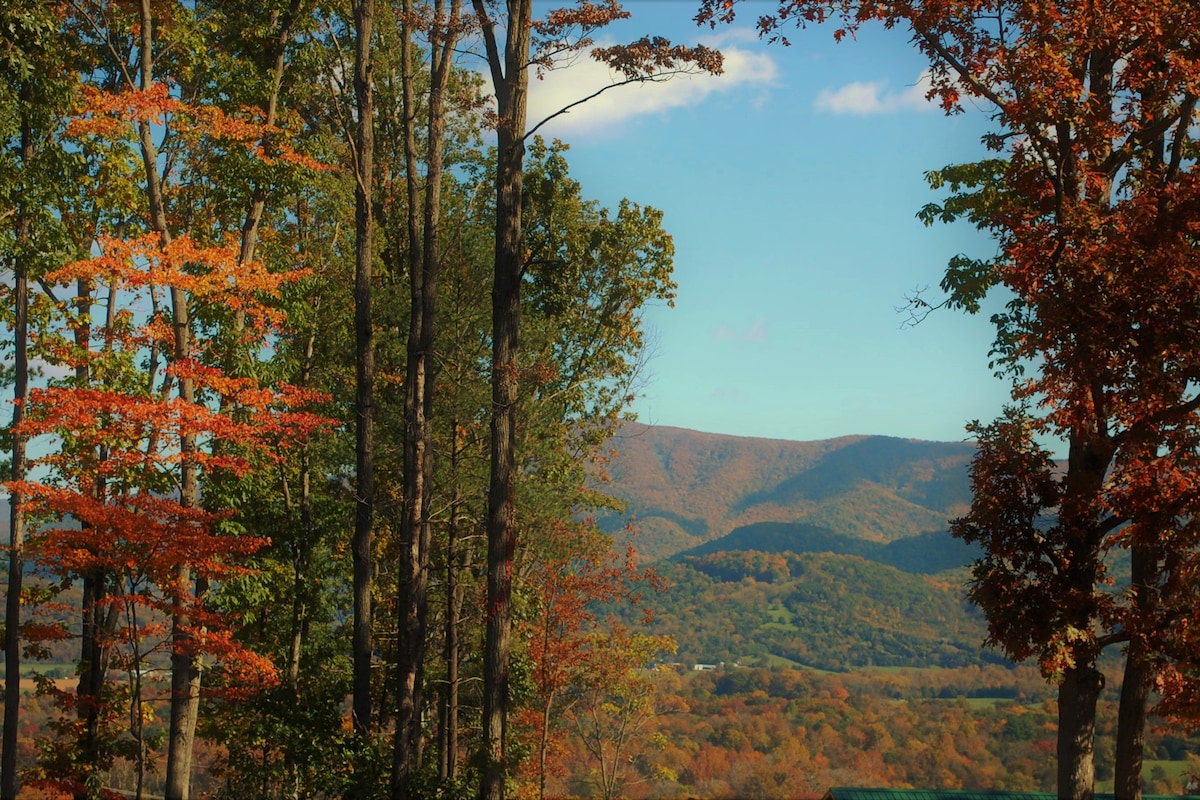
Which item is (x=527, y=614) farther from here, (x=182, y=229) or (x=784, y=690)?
(x=784, y=690)

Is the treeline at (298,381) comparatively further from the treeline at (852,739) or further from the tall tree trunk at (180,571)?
Answer: the treeline at (852,739)

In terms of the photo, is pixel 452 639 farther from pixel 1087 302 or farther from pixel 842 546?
pixel 842 546

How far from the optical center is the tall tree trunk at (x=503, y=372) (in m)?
10.9

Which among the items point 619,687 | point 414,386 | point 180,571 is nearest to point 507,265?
point 414,386

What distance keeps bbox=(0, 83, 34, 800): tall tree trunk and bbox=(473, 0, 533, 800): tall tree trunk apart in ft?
26.5

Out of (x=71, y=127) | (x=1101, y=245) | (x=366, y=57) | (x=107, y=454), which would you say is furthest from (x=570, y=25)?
(x=107, y=454)

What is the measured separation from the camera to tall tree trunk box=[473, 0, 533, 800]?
428 inches

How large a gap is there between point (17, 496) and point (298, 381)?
5614 mm

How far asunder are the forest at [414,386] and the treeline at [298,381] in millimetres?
74

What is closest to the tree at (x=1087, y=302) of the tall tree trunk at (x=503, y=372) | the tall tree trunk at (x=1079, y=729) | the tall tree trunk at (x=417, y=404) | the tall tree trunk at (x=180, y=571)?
the tall tree trunk at (x=1079, y=729)

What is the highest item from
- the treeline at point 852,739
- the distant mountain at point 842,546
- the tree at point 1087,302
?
the tree at point 1087,302

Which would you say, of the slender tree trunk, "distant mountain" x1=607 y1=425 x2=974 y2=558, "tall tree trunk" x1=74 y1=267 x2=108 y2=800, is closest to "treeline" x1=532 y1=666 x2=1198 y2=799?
the slender tree trunk

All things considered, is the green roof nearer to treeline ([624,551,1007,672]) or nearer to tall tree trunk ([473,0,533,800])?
tall tree trunk ([473,0,533,800])

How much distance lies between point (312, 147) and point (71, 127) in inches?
143
